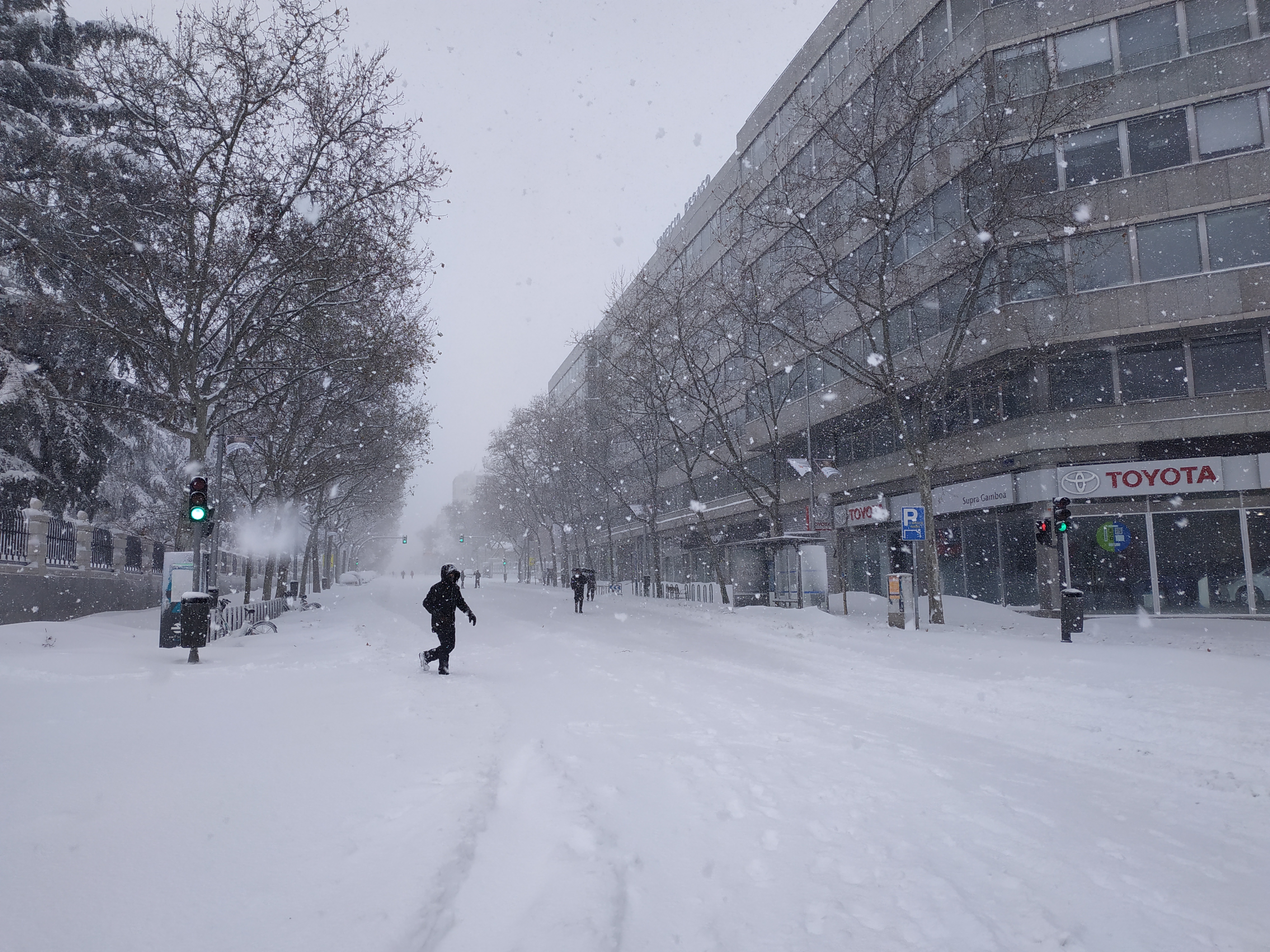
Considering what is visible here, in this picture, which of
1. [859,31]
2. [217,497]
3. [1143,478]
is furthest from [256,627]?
[859,31]

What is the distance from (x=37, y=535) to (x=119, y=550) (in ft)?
20.6

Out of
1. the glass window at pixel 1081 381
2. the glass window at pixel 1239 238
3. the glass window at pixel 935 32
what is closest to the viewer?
the glass window at pixel 1239 238

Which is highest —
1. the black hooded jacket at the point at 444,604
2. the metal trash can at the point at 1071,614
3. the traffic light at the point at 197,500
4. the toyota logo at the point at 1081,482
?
the toyota logo at the point at 1081,482

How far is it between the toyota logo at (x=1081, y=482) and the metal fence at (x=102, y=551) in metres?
26.4

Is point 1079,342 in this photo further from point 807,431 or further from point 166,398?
point 166,398

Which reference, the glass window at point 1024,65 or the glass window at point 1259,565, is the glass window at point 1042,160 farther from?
the glass window at point 1259,565

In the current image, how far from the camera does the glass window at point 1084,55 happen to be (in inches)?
928

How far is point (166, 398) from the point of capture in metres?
19.8

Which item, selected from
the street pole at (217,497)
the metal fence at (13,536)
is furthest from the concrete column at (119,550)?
the metal fence at (13,536)

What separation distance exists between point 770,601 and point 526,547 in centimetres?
5858

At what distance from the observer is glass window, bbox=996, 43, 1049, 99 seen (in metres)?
23.9

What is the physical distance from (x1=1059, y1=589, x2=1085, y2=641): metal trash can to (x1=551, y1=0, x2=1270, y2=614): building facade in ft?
19.3

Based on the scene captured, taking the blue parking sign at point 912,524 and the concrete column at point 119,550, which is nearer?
the blue parking sign at point 912,524

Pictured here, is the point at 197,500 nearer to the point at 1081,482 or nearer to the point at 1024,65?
the point at 1081,482
